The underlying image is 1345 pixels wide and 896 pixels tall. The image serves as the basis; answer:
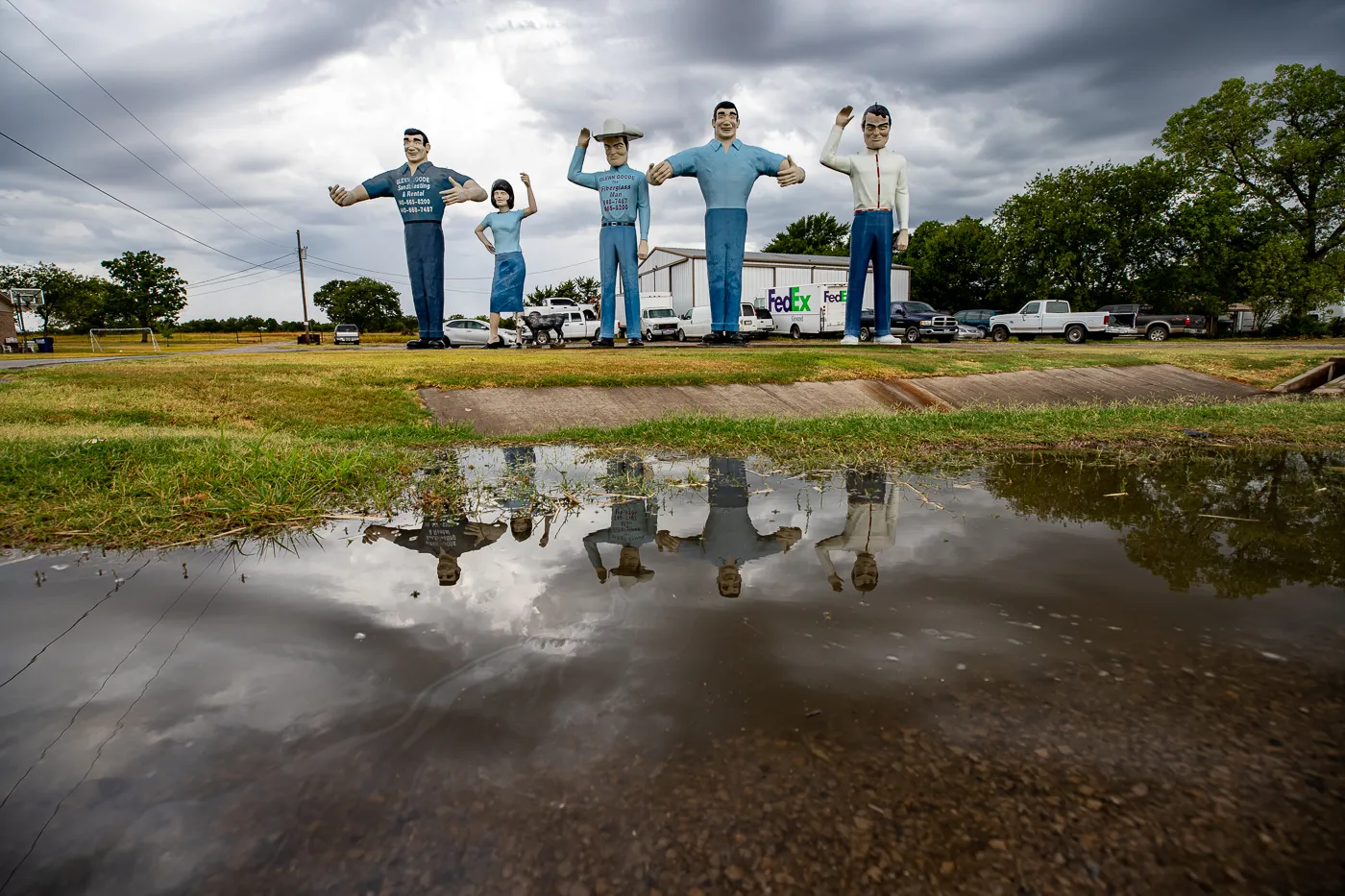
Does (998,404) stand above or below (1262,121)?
below

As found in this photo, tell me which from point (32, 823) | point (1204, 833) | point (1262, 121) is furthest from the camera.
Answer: point (1262, 121)

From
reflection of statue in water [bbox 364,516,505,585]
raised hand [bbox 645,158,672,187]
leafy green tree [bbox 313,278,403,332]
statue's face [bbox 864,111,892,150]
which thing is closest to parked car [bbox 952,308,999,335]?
statue's face [bbox 864,111,892,150]

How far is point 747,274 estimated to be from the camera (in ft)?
143

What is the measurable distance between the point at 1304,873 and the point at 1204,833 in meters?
0.16

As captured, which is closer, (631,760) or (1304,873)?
(1304,873)

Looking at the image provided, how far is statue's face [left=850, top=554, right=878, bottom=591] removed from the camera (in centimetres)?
304

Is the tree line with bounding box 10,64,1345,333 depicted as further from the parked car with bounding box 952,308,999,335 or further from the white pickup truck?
the white pickup truck

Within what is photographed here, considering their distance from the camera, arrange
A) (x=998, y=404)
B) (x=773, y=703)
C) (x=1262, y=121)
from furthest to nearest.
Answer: (x=1262, y=121), (x=998, y=404), (x=773, y=703)

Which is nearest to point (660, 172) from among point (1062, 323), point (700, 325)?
point (700, 325)

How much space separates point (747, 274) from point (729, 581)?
4197cm

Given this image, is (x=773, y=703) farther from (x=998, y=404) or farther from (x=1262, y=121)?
(x=1262, y=121)

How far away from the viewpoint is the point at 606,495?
476 centimetres

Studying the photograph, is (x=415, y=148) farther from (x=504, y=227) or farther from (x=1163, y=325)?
(x=1163, y=325)

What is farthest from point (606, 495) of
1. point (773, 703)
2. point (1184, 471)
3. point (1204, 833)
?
point (1184, 471)
